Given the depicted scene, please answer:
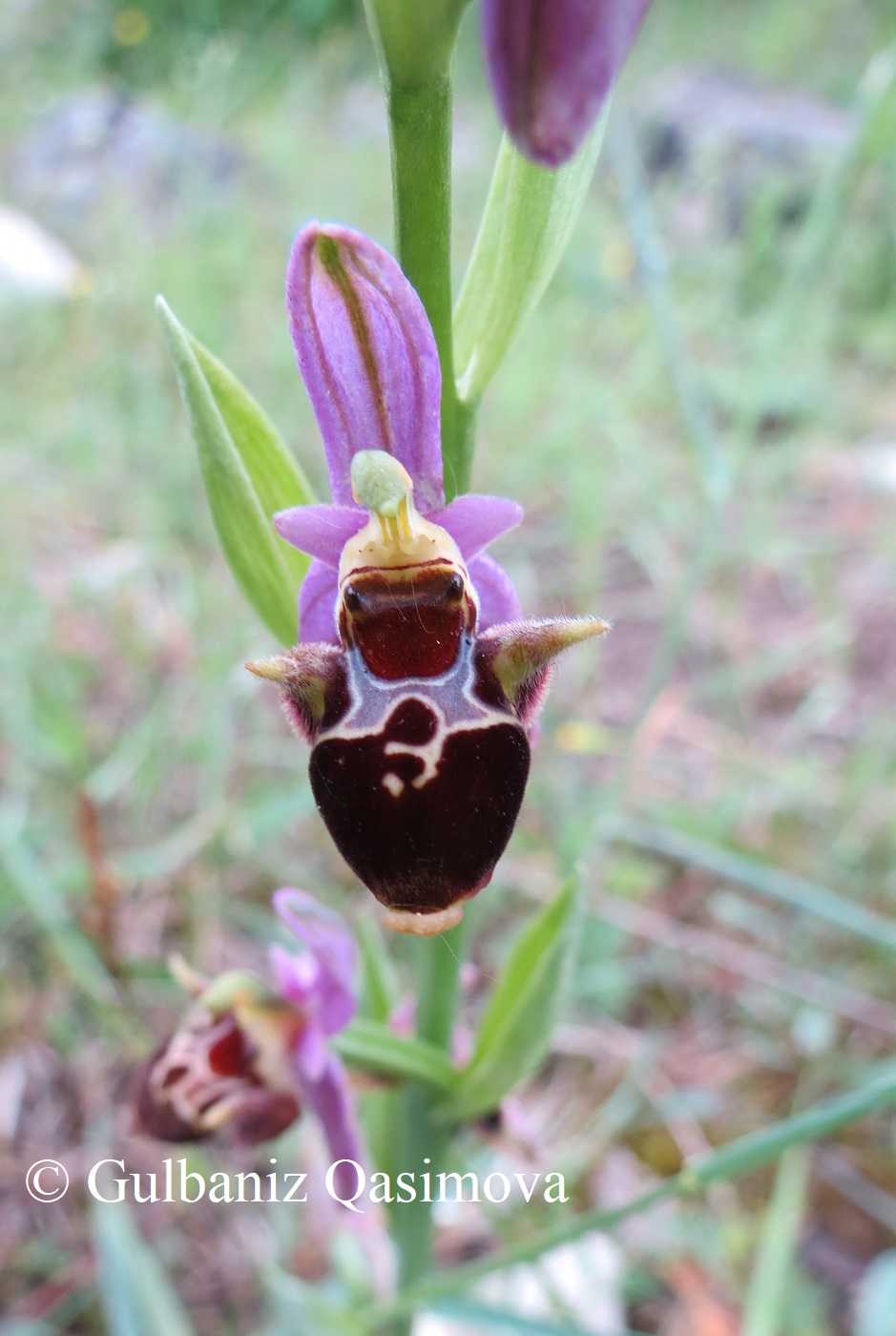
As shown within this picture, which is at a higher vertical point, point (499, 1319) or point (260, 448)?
point (260, 448)

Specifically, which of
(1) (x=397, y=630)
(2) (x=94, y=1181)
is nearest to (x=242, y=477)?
(1) (x=397, y=630)

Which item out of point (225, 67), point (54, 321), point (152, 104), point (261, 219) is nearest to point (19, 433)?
point (54, 321)

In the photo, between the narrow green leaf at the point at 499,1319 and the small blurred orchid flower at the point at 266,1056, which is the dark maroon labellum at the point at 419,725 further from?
the narrow green leaf at the point at 499,1319

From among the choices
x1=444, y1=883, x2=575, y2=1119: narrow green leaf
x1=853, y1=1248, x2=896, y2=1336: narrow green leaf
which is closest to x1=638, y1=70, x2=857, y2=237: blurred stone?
x1=853, y1=1248, x2=896, y2=1336: narrow green leaf

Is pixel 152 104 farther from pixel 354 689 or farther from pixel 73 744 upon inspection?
pixel 354 689

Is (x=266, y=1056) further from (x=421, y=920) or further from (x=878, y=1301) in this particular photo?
(x=878, y=1301)

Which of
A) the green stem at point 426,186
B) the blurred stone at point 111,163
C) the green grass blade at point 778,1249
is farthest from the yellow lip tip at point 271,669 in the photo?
the blurred stone at point 111,163
